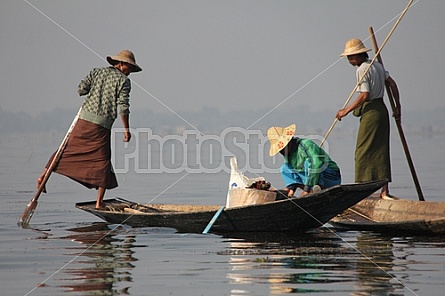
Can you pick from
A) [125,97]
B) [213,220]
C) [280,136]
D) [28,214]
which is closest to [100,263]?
[213,220]

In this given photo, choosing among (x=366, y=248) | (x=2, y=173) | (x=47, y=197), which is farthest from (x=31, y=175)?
(x=366, y=248)

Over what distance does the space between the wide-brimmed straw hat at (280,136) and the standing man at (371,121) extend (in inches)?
41.5

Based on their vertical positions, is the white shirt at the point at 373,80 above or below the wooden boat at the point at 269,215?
above

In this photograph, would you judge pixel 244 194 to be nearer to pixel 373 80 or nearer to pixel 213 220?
pixel 213 220

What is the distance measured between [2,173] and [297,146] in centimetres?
1158

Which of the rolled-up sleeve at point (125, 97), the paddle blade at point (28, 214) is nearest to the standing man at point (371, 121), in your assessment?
the rolled-up sleeve at point (125, 97)

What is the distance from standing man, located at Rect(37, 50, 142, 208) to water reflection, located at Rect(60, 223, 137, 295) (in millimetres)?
676

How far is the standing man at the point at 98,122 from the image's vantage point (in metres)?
9.59

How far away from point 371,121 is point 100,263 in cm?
A: 342

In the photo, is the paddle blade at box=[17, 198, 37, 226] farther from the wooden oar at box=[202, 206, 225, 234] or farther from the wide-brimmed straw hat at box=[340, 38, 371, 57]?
the wide-brimmed straw hat at box=[340, 38, 371, 57]

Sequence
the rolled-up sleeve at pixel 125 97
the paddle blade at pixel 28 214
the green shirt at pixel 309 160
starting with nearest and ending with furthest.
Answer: the green shirt at pixel 309 160 < the rolled-up sleeve at pixel 125 97 < the paddle blade at pixel 28 214

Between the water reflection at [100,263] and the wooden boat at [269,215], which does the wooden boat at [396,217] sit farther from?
the water reflection at [100,263]

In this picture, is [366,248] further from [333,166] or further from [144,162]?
[144,162]

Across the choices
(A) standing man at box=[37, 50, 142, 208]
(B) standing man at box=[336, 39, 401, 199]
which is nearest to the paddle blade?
(A) standing man at box=[37, 50, 142, 208]
